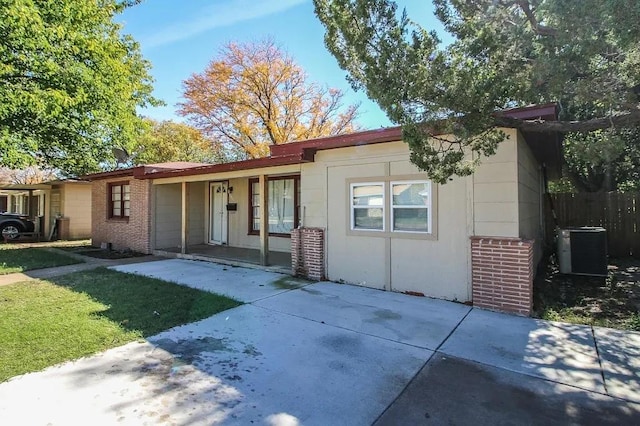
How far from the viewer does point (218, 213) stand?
41.9ft

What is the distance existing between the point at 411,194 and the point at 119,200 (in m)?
11.2

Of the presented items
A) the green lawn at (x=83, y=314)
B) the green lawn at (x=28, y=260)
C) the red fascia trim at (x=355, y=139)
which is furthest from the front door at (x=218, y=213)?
the red fascia trim at (x=355, y=139)

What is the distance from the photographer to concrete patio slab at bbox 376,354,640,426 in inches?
110

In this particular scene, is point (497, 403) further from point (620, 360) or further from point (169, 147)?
point (169, 147)

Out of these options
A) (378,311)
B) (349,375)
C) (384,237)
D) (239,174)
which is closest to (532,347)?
(378,311)

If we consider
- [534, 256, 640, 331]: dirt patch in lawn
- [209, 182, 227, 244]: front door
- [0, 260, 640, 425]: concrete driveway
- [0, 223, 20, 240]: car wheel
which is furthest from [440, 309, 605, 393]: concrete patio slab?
[0, 223, 20, 240]: car wheel

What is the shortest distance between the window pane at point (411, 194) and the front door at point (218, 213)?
7248 millimetres

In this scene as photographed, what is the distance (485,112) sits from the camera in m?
4.21

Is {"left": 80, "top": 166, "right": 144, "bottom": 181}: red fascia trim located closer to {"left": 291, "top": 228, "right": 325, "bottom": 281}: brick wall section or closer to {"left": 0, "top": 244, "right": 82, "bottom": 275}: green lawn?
{"left": 0, "top": 244, "right": 82, "bottom": 275}: green lawn

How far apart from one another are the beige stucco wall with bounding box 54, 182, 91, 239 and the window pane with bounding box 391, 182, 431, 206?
629 inches

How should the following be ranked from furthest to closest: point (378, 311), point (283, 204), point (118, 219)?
point (118, 219), point (283, 204), point (378, 311)

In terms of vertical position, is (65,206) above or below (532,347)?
above

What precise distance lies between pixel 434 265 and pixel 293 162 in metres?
3.56

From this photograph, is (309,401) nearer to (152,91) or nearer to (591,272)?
(591,272)
